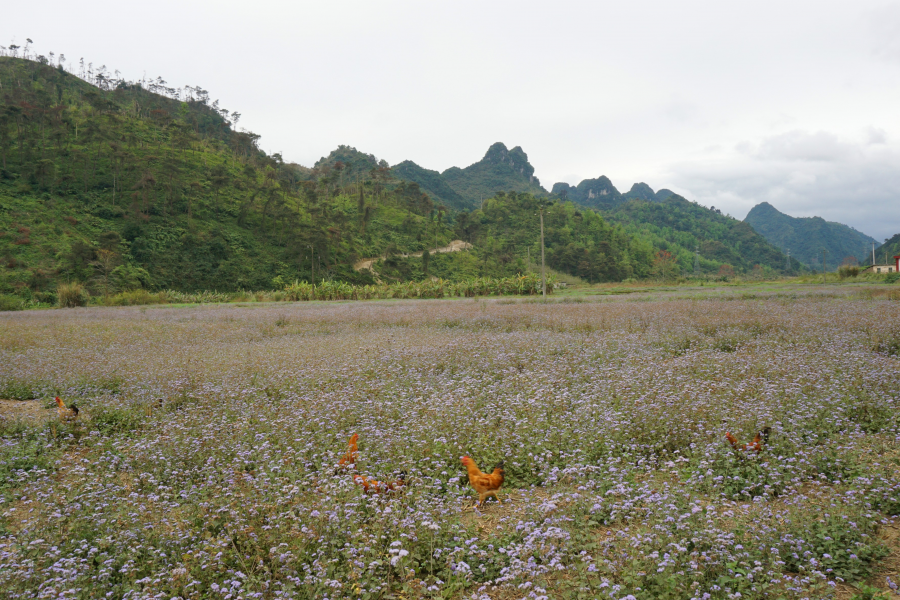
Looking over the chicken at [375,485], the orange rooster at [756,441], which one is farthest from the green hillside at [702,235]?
the chicken at [375,485]

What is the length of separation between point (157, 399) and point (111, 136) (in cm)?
8483

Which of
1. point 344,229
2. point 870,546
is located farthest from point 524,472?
point 344,229

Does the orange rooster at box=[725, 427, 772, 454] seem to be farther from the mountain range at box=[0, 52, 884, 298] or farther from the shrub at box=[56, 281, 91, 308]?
the mountain range at box=[0, 52, 884, 298]

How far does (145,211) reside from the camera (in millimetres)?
61531

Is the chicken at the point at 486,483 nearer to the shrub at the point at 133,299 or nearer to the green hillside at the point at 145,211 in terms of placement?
the shrub at the point at 133,299

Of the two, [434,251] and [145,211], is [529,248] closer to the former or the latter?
[434,251]

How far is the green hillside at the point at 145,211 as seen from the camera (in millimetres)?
49406

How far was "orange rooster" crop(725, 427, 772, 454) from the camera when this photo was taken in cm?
460

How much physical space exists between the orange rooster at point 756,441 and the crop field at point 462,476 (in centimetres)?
9

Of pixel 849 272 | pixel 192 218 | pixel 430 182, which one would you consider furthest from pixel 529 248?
pixel 430 182

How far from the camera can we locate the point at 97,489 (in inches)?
160

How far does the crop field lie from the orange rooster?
89 mm

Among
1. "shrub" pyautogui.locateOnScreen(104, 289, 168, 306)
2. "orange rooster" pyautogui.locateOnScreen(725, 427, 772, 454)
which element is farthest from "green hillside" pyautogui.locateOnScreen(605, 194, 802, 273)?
"orange rooster" pyautogui.locateOnScreen(725, 427, 772, 454)

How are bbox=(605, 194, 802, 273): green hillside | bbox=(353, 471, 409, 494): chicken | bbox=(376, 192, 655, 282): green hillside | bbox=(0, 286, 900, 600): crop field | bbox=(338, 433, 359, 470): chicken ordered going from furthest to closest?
bbox=(605, 194, 802, 273): green hillside < bbox=(376, 192, 655, 282): green hillside < bbox=(338, 433, 359, 470): chicken < bbox=(353, 471, 409, 494): chicken < bbox=(0, 286, 900, 600): crop field
